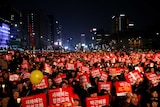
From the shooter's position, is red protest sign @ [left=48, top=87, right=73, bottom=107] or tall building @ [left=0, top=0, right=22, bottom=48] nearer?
red protest sign @ [left=48, top=87, right=73, bottom=107]

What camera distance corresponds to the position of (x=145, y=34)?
113125 millimetres

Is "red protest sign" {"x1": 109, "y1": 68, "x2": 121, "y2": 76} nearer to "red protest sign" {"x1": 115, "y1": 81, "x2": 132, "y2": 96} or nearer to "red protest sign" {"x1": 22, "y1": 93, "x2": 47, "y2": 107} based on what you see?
"red protest sign" {"x1": 115, "y1": 81, "x2": 132, "y2": 96}

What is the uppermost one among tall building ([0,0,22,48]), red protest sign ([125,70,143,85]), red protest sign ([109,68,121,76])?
tall building ([0,0,22,48])

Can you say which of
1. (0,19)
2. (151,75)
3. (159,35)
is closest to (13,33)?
(0,19)

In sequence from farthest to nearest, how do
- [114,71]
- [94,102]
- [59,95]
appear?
[114,71]
[59,95]
[94,102]

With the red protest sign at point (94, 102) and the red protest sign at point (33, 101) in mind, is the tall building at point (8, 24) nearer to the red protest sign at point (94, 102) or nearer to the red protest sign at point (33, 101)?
the red protest sign at point (33, 101)

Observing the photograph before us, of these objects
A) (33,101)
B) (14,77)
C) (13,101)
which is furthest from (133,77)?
(33,101)

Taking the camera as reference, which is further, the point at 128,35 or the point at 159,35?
the point at 128,35

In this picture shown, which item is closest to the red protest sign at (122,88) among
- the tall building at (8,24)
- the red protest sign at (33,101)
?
the red protest sign at (33,101)

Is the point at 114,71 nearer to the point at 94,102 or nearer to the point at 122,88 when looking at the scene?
the point at 122,88

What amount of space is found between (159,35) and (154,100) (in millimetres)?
90024

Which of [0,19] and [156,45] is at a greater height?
[0,19]

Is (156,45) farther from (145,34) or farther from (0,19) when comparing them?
(0,19)

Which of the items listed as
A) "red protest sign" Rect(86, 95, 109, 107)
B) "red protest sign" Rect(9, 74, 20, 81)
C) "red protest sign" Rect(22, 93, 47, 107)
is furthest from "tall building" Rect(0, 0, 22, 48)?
"red protest sign" Rect(86, 95, 109, 107)
